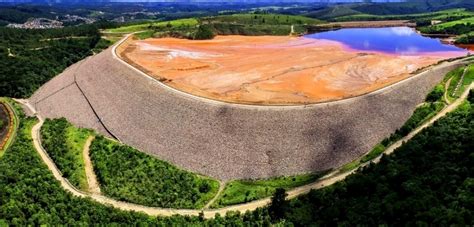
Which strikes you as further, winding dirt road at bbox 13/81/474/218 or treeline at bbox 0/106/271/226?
winding dirt road at bbox 13/81/474/218

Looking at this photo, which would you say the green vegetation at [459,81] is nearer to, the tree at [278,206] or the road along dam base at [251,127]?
the road along dam base at [251,127]

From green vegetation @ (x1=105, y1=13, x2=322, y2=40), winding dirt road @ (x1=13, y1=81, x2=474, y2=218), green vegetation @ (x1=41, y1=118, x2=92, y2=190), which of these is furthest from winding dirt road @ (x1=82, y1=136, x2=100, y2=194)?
green vegetation @ (x1=105, y1=13, x2=322, y2=40)

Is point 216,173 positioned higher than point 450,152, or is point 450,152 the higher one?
point 450,152

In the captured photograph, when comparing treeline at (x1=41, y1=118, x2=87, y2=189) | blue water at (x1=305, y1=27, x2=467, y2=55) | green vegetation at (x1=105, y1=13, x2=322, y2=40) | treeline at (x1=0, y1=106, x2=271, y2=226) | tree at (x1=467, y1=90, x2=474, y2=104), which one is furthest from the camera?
green vegetation at (x1=105, y1=13, x2=322, y2=40)

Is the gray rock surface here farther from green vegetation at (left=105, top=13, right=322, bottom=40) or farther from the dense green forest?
green vegetation at (left=105, top=13, right=322, bottom=40)

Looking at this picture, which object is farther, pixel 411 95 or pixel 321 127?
pixel 411 95

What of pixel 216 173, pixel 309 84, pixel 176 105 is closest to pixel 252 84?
pixel 309 84

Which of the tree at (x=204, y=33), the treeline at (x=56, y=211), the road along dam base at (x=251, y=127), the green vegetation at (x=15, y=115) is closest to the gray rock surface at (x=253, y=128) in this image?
the road along dam base at (x=251, y=127)

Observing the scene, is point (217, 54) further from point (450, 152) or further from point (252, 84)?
point (450, 152)
